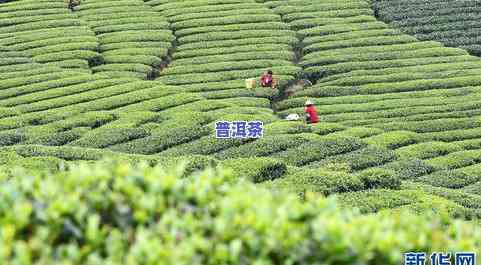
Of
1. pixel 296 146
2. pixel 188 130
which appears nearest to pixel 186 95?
pixel 188 130

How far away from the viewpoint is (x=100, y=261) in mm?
5590

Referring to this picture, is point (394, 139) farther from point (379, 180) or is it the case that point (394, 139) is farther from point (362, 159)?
point (379, 180)

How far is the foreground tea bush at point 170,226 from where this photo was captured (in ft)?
18.7

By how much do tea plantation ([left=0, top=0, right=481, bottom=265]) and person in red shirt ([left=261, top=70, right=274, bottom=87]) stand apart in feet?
1.58

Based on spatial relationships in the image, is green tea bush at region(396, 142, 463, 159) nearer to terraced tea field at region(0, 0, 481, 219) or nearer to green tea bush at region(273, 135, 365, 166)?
terraced tea field at region(0, 0, 481, 219)

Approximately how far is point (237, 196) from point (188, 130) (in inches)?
643

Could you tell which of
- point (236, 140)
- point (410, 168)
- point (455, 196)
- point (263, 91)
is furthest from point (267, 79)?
point (455, 196)

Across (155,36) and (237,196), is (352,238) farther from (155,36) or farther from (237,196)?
(155,36)

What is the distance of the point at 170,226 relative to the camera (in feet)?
19.9

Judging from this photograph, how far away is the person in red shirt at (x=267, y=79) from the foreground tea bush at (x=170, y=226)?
2496 cm

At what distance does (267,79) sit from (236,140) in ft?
34.0

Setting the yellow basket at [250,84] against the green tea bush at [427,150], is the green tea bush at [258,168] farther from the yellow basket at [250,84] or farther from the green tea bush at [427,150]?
the yellow basket at [250,84]

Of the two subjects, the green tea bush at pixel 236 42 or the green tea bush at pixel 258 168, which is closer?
the green tea bush at pixel 258 168

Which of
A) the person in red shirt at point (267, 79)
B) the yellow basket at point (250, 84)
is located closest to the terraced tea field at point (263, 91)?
the person in red shirt at point (267, 79)
